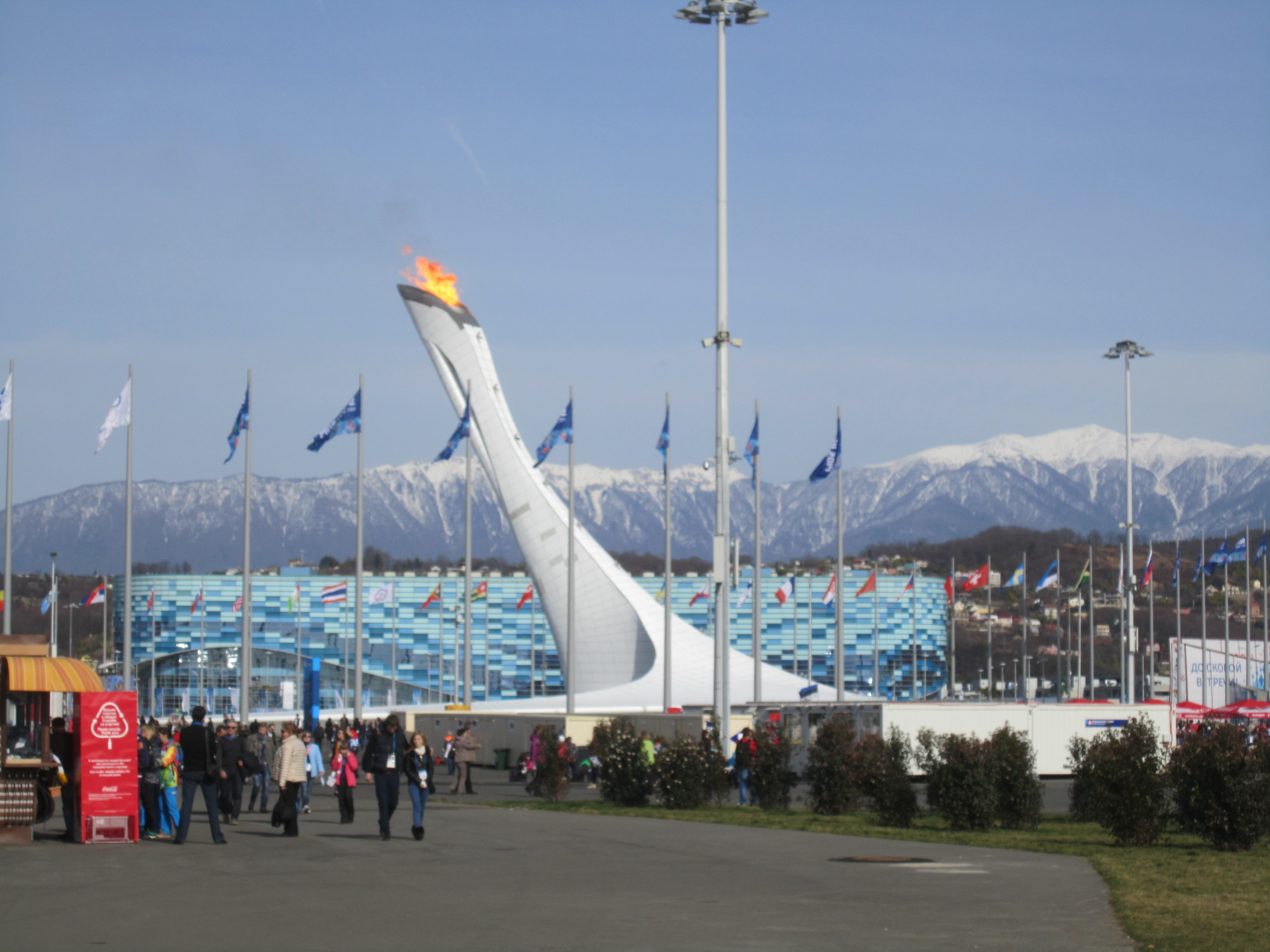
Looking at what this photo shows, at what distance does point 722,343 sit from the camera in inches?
816

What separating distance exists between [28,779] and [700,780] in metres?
8.56

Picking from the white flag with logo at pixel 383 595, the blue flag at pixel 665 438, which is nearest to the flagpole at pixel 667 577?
the blue flag at pixel 665 438

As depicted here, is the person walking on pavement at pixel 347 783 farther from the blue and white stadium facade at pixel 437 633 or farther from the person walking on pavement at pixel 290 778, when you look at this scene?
the blue and white stadium facade at pixel 437 633

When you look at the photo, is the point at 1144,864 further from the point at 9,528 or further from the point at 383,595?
the point at 383,595

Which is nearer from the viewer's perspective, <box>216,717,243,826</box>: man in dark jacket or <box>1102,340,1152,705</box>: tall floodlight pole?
<box>216,717,243,826</box>: man in dark jacket

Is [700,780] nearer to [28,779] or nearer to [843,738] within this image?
[843,738]

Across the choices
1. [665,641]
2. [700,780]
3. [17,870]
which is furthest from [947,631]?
[17,870]

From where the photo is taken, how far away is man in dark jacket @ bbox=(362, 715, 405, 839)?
14266 mm

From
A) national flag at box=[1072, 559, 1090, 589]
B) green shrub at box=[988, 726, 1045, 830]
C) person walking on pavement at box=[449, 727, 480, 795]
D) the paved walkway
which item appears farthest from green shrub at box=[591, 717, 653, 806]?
national flag at box=[1072, 559, 1090, 589]

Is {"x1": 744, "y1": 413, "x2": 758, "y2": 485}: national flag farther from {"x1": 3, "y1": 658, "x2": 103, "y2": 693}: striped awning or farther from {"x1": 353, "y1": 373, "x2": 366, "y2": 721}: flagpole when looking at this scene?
{"x1": 3, "y1": 658, "x2": 103, "y2": 693}: striped awning

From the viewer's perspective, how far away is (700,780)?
760 inches

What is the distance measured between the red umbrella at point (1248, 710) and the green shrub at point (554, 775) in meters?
17.6

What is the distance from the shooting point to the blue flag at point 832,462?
3384cm

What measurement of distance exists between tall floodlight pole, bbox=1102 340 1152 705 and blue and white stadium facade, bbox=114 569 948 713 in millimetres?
59901
